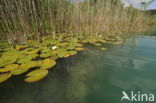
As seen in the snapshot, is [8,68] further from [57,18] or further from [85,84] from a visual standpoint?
[57,18]

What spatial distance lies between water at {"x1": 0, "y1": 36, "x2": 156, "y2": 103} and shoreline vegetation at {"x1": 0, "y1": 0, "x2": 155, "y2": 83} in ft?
0.35

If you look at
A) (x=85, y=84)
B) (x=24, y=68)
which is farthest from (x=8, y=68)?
(x=85, y=84)

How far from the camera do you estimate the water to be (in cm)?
65

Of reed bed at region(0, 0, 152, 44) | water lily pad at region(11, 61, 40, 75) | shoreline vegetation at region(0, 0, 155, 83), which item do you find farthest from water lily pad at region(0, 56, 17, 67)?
reed bed at region(0, 0, 152, 44)

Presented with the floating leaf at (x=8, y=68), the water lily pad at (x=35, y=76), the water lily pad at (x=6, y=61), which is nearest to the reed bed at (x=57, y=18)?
the water lily pad at (x=6, y=61)

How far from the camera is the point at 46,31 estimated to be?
8.34 feet

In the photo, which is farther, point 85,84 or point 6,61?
point 6,61

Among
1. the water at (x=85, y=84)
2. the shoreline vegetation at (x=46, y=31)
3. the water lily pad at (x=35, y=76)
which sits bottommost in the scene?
the water at (x=85, y=84)

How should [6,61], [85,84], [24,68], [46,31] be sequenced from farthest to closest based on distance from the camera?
[46,31], [6,61], [24,68], [85,84]

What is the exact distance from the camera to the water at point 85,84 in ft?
2.13

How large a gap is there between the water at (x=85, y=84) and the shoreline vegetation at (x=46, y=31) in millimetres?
107

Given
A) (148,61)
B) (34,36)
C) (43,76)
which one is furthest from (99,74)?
(34,36)

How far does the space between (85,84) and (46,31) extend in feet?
7.11

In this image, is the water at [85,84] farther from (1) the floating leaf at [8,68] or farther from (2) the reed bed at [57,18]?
(2) the reed bed at [57,18]
